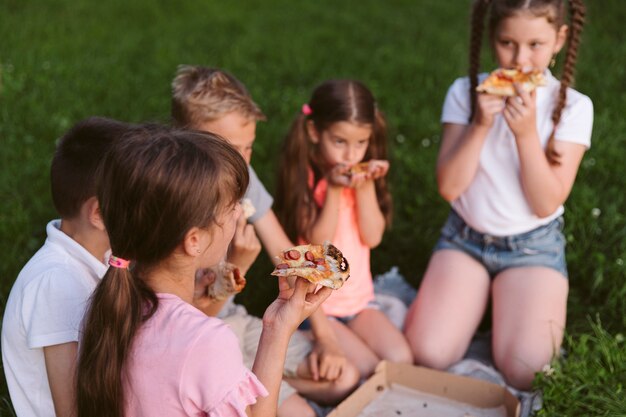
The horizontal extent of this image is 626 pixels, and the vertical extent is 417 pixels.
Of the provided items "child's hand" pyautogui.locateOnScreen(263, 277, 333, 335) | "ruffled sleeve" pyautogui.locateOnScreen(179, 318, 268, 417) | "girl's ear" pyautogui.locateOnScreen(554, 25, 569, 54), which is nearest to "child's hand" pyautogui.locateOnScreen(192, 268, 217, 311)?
"child's hand" pyautogui.locateOnScreen(263, 277, 333, 335)

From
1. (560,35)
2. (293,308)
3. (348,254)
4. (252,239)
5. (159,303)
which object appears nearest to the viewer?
(159,303)

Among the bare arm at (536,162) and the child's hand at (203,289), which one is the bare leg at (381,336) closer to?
the bare arm at (536,162)

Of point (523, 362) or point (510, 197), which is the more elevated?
point (510, 197)

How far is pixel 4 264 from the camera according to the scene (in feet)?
13.3

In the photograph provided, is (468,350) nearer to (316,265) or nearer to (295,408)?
(295,408)

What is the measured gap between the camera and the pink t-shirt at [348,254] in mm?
3752

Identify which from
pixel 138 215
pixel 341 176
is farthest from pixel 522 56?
pixel 138 215

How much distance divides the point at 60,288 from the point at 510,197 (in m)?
2.17

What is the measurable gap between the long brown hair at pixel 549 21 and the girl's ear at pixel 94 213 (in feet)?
6.55

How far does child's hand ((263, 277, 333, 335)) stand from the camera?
91.7 inches

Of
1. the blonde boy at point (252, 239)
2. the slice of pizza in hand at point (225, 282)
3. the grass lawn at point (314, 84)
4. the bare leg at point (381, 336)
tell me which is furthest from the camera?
the grass lawn at point (314, 84)

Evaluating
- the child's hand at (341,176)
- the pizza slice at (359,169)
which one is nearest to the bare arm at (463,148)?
the pizza slice at (359,169)

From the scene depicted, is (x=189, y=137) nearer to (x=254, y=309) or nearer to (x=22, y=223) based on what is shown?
(x=254, y=309)

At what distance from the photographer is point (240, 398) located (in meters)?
2.13
